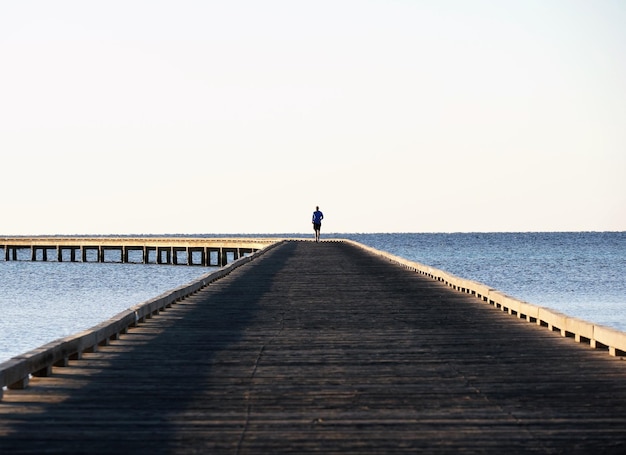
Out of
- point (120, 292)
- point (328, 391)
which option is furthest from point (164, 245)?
point (328, 391)

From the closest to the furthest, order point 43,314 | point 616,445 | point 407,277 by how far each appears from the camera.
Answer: point 616,445
point 407,277
point 43,314

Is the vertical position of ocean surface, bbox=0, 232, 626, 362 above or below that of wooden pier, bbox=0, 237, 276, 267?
below

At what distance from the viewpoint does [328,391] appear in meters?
8.73

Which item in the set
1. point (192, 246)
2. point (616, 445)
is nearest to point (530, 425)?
point (616, 445)

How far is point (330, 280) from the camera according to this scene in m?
24.4

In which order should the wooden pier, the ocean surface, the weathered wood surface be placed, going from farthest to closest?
the wooden pier → the ocean surface → the weathered wood surface

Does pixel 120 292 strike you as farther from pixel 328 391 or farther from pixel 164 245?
pixel 328 391

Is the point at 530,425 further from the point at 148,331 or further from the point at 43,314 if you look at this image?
the point at 43,314

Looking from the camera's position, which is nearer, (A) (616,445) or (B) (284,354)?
(A) (616,445)

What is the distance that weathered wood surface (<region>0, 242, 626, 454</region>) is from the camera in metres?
6.87

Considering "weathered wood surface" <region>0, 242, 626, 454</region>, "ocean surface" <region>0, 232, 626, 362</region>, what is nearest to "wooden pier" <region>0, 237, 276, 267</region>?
"ocean surface" <region>0, 232, 626, 362</region>

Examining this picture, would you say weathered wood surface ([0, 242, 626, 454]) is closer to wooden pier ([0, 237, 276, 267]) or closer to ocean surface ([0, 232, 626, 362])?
ocean surface ([0, 232, 626, 362])

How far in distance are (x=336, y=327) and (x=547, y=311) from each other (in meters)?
2.85

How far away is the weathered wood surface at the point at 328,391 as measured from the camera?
6871mm
